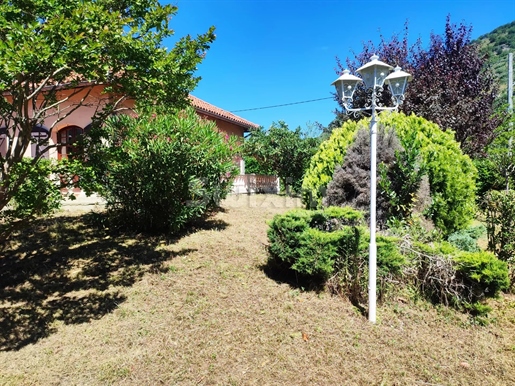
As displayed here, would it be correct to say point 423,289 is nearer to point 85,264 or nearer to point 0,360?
point 0,360

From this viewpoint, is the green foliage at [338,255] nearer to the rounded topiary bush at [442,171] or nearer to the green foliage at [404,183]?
the green foliage at [404,183]

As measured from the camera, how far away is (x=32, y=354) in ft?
10.7

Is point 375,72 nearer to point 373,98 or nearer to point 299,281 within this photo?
point 373,98

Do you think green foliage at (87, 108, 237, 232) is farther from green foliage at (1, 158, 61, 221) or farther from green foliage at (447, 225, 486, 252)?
green foliage at (447, 225, 486, 252)

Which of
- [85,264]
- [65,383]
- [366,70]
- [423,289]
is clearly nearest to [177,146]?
[85,264]

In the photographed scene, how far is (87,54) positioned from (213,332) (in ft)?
10.8

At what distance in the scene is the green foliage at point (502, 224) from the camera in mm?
4480

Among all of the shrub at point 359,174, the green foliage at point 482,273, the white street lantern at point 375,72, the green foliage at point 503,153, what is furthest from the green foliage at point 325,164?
the green foliage at point 503,153

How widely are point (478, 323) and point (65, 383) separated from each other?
15.0 feet

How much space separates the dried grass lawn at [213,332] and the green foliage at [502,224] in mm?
670

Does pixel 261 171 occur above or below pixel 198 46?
below

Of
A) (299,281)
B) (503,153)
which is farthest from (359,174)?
(503,153)

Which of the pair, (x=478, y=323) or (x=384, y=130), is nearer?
(x=478, y=323)

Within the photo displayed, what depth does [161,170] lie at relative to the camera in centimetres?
636
